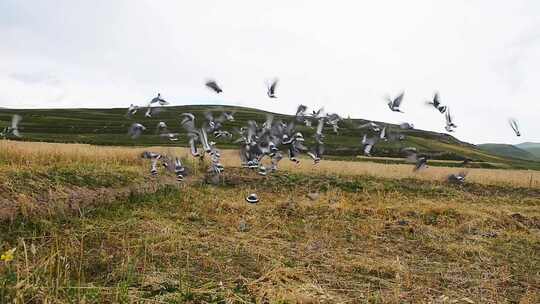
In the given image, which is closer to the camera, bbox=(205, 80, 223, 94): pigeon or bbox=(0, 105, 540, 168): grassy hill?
bbox=(205, 80, 223, 94): pigeon

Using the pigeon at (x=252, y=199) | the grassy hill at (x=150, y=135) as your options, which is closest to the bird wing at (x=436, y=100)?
the pigeon at (x=252, y=199)

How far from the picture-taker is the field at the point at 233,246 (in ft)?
18.5

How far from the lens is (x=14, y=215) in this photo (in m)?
8.77

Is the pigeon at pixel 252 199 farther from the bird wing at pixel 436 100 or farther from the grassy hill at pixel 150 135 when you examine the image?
the grassy hill at pixel 150 135

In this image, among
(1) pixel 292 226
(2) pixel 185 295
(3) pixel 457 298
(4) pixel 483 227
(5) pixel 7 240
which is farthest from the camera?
(4) pixel 483 227

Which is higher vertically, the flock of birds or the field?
the flock of birds

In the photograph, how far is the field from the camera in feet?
18.5

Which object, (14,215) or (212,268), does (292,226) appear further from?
(14,215)

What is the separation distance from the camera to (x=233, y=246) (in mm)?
8883

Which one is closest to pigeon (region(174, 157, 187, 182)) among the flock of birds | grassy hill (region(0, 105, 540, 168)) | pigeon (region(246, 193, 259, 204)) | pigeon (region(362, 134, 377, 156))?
the flock of birds

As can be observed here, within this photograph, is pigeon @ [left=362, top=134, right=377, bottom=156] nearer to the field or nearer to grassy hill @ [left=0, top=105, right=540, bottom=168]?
the field

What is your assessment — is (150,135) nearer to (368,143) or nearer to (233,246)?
(368,143)

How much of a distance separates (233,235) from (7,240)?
410 centimetres

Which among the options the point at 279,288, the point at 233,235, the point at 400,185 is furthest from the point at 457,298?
the point at 400,185
